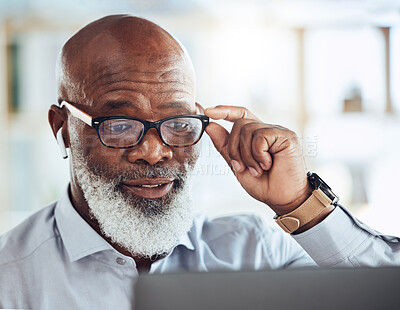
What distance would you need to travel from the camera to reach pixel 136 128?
3.84 feet

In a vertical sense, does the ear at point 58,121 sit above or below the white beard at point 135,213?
above

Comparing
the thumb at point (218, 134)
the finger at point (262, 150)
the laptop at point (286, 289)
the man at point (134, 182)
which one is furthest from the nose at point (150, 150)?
the laptop at point (286, 289)

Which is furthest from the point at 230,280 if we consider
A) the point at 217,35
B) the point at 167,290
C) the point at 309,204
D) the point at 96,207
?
the point at 217,35

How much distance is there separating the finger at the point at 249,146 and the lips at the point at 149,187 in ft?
0.65

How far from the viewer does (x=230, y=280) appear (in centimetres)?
56

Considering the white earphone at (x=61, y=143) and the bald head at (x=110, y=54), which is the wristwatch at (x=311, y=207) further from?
→ the white earphone at (x=61, y=143)

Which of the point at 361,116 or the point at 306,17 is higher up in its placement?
the point at 306,17

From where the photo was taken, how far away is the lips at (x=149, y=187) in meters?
1.22

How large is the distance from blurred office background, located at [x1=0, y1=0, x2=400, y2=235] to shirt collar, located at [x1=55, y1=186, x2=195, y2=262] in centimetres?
13

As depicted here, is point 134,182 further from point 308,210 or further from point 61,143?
point 308,210

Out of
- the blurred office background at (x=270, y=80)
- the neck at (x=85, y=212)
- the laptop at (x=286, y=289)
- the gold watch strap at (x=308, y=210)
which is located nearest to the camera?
the laptop at (x=286, y=289)

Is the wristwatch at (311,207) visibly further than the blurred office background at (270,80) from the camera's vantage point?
No

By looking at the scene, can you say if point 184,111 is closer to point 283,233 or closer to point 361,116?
point 283,233

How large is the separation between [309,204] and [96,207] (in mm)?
515
